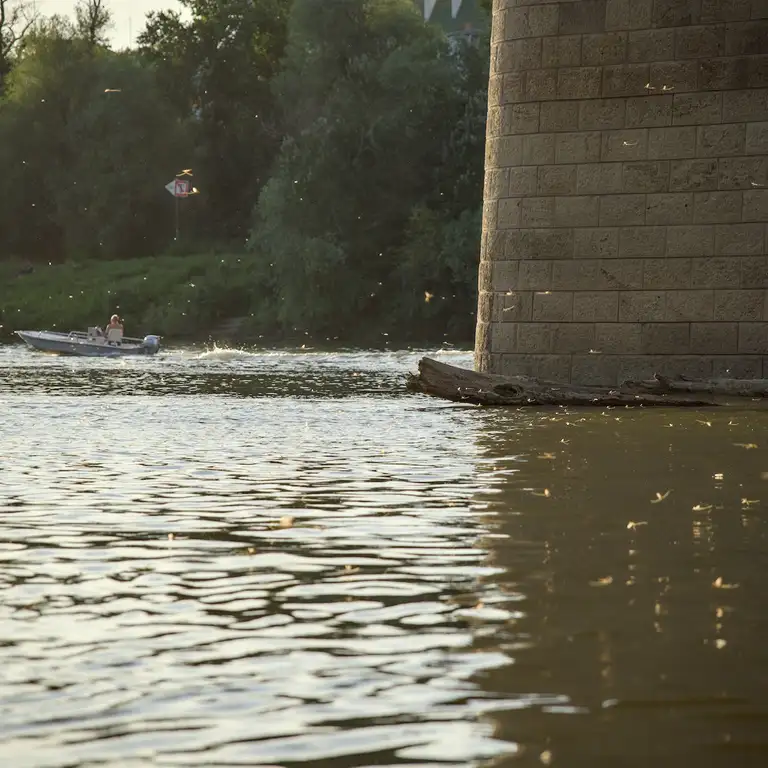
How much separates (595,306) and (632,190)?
63.8 inches

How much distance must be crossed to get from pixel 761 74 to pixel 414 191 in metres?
48.9

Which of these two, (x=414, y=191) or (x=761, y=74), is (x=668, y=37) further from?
(x=414, y=191)

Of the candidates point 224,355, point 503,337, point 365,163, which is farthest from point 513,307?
point 365,163

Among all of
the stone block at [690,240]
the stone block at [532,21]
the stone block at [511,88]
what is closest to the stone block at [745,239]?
the stone block at [690,240]

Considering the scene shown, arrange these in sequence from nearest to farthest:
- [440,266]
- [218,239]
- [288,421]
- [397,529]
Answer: [397,529] → [288,421] → [440,266] → [218,239]

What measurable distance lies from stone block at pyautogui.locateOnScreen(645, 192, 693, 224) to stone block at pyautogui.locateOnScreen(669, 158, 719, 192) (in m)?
0.11

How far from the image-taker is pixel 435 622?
8.05 metres

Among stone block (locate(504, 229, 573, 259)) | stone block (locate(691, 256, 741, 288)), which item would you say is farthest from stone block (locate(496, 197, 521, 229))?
stone block (locate(691, 256, 741, 288))

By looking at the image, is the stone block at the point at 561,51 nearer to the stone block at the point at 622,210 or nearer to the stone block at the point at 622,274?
the stone block at the point at 622,210

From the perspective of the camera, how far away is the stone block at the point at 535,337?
79.9 feet

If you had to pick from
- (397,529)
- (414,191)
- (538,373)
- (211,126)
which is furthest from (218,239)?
(397,529)

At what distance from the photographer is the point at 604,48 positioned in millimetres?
24062

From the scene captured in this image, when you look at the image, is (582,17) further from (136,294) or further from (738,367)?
(136,294)

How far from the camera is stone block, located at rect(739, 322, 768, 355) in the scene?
23.4 m
